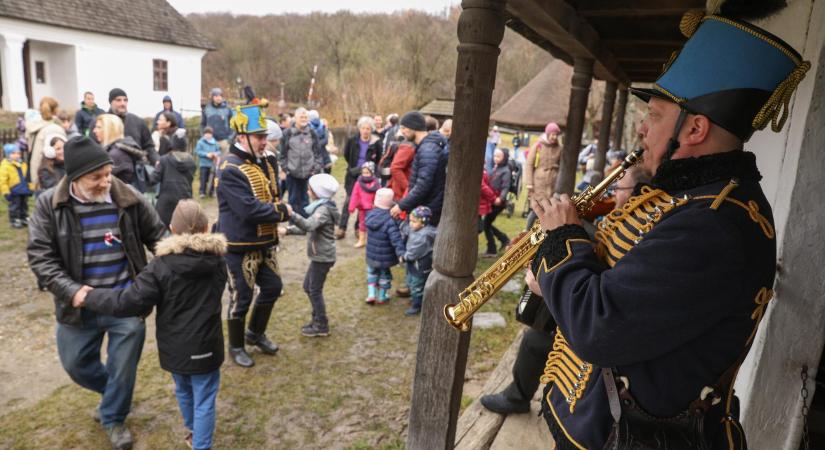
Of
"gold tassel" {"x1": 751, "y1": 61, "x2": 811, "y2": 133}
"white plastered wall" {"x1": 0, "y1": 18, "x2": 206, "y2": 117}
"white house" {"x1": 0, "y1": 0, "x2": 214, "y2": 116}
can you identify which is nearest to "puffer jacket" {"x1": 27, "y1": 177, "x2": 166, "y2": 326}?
"gold tassel" {"x1": 751, "y1": 61, "x2": 811, "y2": 133}

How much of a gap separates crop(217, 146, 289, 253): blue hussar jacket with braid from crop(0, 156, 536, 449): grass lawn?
1.09 metres

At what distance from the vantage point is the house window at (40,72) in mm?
22734

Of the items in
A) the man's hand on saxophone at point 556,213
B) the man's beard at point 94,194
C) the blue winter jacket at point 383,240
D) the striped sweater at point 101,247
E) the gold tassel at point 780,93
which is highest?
the gold tassel at point 780,93

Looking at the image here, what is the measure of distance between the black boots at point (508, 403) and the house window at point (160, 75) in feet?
84.1

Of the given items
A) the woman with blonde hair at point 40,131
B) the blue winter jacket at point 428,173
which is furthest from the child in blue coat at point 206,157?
the blue winter jacket at point 428,173

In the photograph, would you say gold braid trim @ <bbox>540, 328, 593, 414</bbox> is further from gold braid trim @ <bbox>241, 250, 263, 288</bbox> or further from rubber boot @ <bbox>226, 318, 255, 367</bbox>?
rubber boot @ <bbox>226, 318, 255, 367</bbox>

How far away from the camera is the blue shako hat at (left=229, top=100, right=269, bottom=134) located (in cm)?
418

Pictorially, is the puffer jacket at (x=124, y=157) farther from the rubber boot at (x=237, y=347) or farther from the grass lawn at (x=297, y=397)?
the rubber boot at (x=237, y=347)

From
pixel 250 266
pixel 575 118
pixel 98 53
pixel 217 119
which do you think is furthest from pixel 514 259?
pixel 98 53

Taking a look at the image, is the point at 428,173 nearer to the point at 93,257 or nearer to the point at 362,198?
the point at 362,198

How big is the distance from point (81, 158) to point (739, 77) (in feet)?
10.5

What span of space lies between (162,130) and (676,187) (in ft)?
25.9

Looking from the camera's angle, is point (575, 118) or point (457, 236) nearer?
point (457, 236)

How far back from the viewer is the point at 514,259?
6.71 feet
